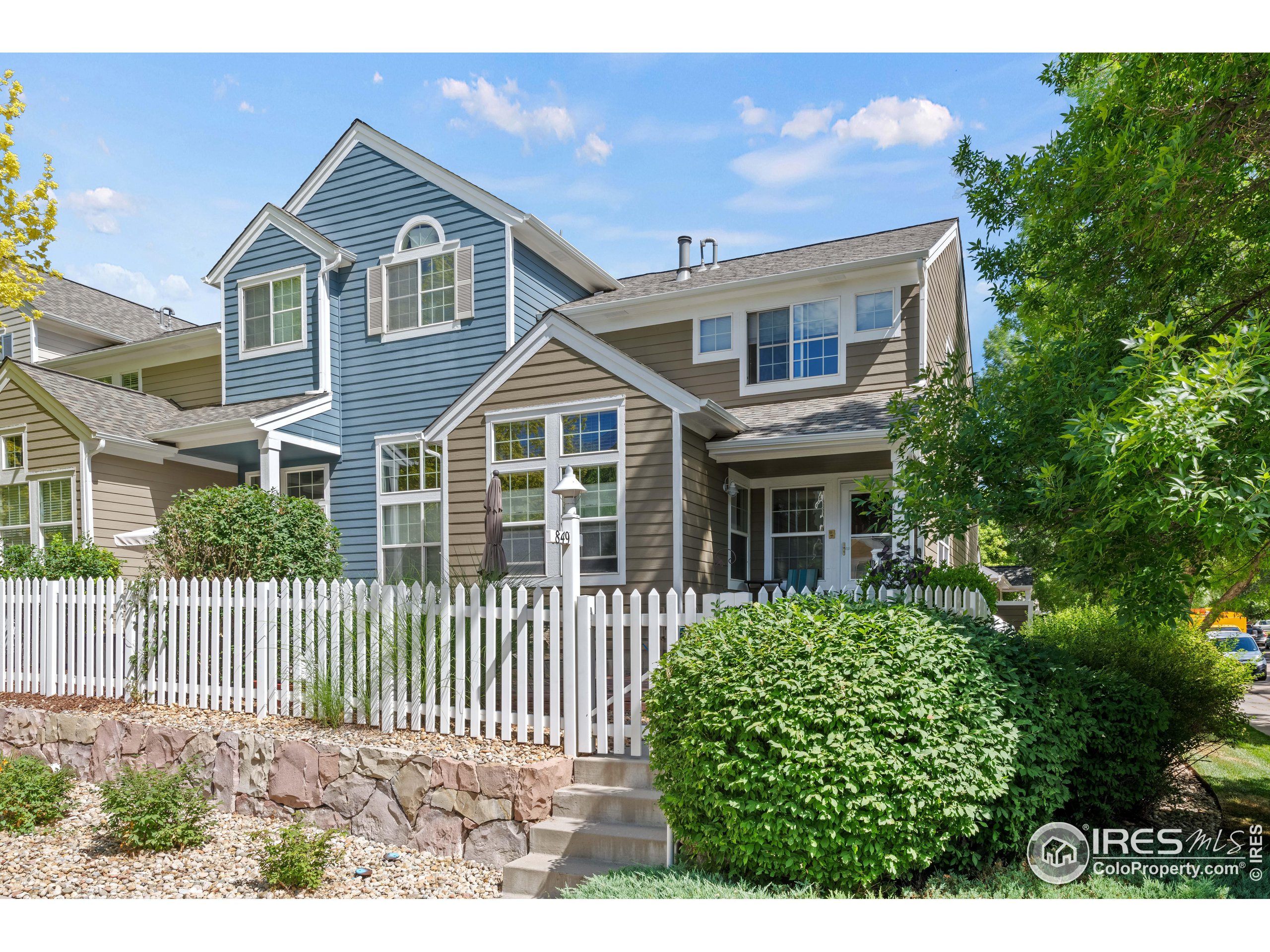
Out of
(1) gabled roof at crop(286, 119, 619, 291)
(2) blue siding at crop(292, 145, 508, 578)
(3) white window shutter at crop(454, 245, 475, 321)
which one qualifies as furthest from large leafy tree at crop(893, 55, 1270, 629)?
(3) white window shutter at crop(454, 245, 475, 321)

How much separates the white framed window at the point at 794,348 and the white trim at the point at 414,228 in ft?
16.7

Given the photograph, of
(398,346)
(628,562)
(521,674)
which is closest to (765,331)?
(628,562)

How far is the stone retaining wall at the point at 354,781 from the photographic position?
571cm

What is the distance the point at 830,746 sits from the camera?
166 inches

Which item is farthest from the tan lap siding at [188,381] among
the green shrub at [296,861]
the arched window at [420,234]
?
the green shrub at [296,861]

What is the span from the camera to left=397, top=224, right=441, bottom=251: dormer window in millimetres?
13406

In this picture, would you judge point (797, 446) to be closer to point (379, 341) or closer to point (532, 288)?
point (532, 288)

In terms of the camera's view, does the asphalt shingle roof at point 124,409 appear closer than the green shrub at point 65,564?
No

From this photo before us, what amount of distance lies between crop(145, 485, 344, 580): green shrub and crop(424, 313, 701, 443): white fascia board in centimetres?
268

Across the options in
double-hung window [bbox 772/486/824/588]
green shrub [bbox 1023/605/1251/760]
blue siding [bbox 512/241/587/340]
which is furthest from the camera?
blue siding [bbox 512/241/587/340]

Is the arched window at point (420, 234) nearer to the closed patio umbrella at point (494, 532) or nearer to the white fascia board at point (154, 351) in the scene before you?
the white fascia board at point (154, 351)

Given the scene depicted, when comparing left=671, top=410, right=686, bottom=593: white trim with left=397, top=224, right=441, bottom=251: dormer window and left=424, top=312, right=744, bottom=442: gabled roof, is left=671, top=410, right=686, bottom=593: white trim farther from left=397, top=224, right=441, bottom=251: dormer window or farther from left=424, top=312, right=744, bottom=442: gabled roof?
left=397, top=224, right=441, bottom=251: dormer window

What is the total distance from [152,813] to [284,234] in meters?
11.0

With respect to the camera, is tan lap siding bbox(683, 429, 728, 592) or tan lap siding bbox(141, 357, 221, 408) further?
tan lap siding bbox(141, 357, 221, 408)
